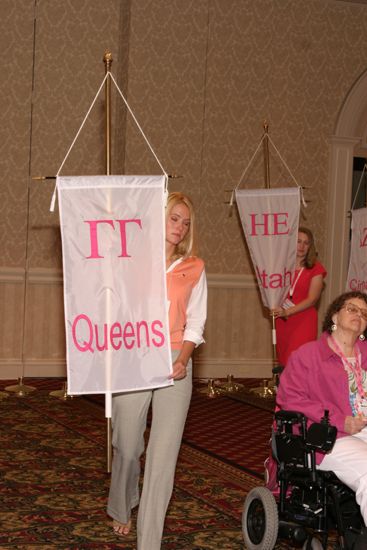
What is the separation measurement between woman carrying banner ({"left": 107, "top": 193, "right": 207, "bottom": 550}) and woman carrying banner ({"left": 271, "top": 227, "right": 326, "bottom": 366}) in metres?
3.27

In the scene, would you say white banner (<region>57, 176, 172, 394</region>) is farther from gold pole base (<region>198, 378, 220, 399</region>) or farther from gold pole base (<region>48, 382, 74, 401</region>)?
gold pole base (<region>198, 378, 220, 399</region>)

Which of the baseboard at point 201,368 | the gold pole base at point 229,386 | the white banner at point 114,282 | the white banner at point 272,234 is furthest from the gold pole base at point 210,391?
the white banner at point 114,282

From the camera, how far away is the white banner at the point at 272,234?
8234 millimetres

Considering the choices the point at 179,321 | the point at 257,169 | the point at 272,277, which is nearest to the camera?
the point at 179,321

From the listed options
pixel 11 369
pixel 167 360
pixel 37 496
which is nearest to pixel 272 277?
pixel 11 369

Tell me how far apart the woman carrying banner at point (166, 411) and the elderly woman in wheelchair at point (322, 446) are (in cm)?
45

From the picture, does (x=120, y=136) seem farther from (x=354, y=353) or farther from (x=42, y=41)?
(x=354, y=353)

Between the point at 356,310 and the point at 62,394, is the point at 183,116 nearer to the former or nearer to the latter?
the point at 62,394

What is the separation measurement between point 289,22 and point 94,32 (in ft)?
7.02

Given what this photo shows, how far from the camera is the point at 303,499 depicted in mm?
4008

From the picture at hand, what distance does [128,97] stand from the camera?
9.50 metres

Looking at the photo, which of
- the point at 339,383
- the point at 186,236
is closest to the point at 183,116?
the point at 186,236

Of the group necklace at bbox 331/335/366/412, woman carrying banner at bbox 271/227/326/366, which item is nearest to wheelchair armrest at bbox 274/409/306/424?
necklace at bbox 331/335/366/412

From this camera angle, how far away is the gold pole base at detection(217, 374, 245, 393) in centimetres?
912
